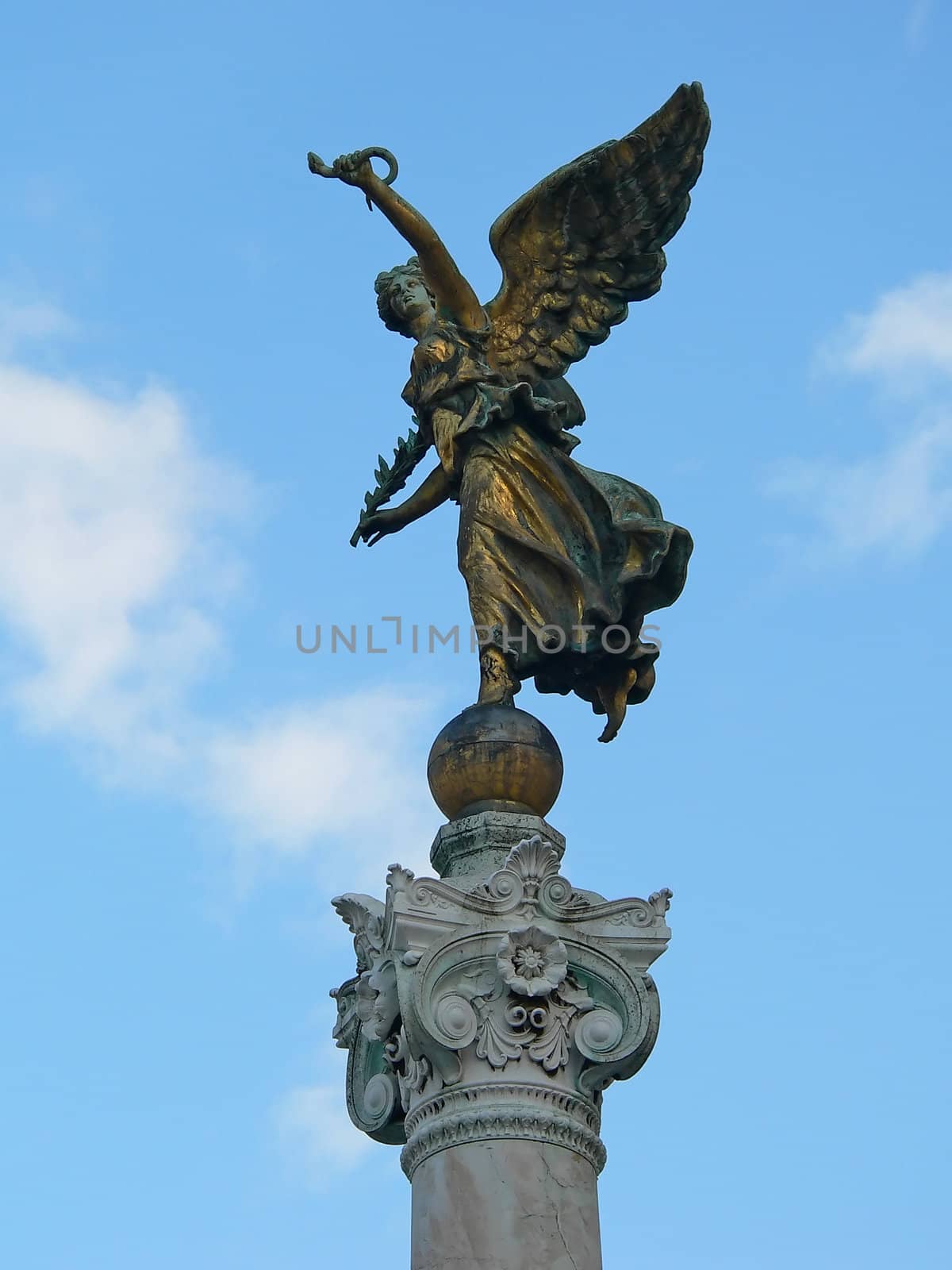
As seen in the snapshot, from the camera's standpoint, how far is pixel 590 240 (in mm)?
15945

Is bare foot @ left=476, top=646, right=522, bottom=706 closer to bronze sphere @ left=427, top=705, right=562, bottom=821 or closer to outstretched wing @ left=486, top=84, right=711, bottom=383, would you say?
bronze sphere @ left=427, top=705, right=562, bottom=821

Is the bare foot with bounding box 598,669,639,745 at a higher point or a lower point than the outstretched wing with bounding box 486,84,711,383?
lower

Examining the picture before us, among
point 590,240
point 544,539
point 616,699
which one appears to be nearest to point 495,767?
point 616,699

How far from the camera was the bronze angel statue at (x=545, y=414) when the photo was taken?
14.5 meters

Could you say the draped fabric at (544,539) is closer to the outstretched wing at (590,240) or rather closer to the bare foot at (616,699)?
the bare foot at (616,699)

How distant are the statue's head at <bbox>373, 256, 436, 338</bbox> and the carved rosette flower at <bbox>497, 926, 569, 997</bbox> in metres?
5.39

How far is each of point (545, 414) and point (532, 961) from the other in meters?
4.39

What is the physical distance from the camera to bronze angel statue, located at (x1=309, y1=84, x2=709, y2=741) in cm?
1446

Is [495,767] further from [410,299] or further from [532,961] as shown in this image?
[410,299]

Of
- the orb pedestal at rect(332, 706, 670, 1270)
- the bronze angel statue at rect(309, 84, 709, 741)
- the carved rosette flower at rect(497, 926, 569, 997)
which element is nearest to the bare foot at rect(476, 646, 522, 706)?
the bronze angel statue at rect(309, 84, 709, 741)

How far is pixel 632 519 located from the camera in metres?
14.5

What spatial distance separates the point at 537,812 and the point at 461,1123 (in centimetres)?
236

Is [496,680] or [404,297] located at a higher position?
[404,297]

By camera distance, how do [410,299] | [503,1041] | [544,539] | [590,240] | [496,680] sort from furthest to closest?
[590,240] < [410,299] < [544,539] < [496,680] < [503,1041]
